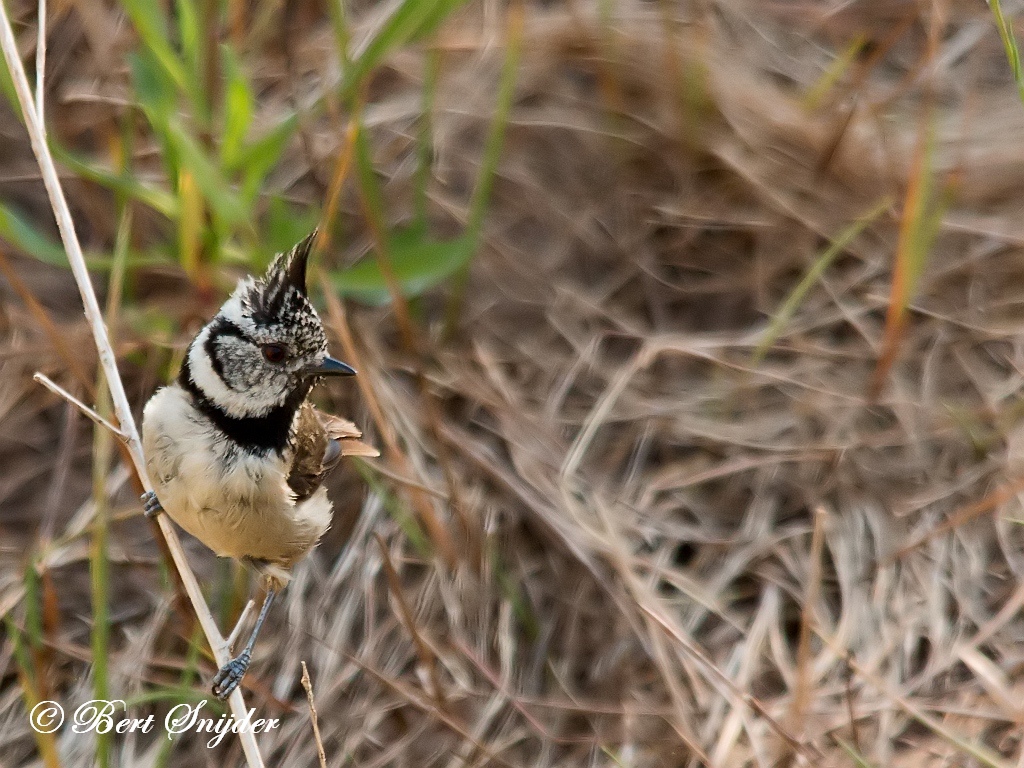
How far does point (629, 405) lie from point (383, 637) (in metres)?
1.34

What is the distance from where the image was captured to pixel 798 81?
17.8 ft

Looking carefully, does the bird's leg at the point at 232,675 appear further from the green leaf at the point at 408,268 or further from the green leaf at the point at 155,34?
the green leaf at the point at 155,34

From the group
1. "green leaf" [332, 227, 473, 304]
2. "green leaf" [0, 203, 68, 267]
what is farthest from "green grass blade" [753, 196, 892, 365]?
"green leaf" [0, 203, 68, 267]

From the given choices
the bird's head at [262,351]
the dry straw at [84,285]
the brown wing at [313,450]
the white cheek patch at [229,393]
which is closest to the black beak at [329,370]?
the bird's head at [262,351]

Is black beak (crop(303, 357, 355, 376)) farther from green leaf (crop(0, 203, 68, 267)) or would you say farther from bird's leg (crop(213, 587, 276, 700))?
green leaf (crop(0, 203, 68, 267))

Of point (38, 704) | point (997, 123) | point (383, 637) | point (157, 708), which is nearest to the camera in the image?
point (38, 704)

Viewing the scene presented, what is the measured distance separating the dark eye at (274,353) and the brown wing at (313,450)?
0.91 ft

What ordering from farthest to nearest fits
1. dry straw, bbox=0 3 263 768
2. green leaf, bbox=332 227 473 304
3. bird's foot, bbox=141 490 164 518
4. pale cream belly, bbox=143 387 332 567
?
1. green leaf, bbox=332 227 473 304
2. bird's foot, bbox=141 490 164 518
3. pale cream belly, bbox=143 387 332 567
4. dry straw, bbox=0 3 263 768

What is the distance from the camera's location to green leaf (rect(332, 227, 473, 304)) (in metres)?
4.12

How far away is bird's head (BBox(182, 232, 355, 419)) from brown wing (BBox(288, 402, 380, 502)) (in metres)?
0.19

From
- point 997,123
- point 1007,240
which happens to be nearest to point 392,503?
point 1007,240

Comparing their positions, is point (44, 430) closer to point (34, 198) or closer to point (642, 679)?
point (34, 198)

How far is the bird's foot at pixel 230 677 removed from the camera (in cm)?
340

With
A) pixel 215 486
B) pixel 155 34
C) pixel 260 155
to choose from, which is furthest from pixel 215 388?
pixel 155 34
